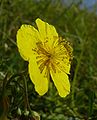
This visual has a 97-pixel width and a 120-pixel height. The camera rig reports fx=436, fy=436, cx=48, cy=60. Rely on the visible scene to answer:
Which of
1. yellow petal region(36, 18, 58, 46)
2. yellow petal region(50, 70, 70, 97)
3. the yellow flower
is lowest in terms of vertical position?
yellow petal region(50, 70, 70, 97)

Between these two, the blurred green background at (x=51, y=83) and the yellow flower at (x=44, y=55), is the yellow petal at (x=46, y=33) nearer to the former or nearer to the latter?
the yellow flower at (x=44, y=55)

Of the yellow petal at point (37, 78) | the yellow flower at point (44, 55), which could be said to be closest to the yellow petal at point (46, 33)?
the yellow flower at point (44, 55)

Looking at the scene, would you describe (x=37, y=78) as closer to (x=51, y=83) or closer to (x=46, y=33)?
(x=46, y=33)

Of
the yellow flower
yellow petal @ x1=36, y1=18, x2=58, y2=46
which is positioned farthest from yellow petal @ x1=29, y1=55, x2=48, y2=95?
yellow petal @ x1=36, y1=18, x2=58, y2=46

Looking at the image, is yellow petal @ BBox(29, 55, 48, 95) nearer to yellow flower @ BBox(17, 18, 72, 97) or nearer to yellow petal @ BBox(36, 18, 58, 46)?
yellow flower @ BBox(17, 18, 72, 97)

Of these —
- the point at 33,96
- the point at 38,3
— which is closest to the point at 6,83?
the point at 33,96

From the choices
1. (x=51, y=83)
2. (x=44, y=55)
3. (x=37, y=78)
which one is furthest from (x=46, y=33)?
(x=51, y=83)

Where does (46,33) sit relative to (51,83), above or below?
above
